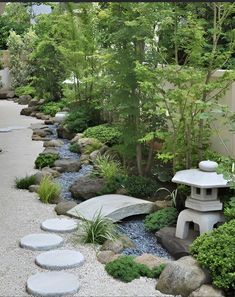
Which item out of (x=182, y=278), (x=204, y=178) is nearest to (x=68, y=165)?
(x=204, y=178)

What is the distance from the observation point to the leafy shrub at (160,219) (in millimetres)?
4896

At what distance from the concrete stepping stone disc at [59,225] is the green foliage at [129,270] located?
3.28 ft

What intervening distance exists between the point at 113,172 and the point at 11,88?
1291 centimetres

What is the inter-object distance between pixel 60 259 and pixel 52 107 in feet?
32.1

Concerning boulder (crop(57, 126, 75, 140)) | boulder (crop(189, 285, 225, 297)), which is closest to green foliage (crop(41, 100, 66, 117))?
Result: boulder (crop(57, 126, 75, 140))

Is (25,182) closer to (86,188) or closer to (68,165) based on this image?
(68,165)

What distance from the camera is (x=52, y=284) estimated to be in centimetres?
362

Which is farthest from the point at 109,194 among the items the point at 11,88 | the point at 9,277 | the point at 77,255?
the point at 11,88

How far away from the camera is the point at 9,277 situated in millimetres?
3834

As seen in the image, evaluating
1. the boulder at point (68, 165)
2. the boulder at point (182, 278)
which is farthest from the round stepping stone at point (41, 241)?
the boulder at point (68, 165)

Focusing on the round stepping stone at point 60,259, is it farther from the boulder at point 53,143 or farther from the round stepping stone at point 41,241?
the boulder at point 53,143

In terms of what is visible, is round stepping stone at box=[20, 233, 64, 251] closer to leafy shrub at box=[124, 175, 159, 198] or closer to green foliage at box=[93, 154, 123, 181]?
leafy shrub at box=[124, 175, 159, 198]

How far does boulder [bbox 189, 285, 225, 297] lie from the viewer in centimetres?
332

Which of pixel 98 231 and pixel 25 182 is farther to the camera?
pixel 25 182
